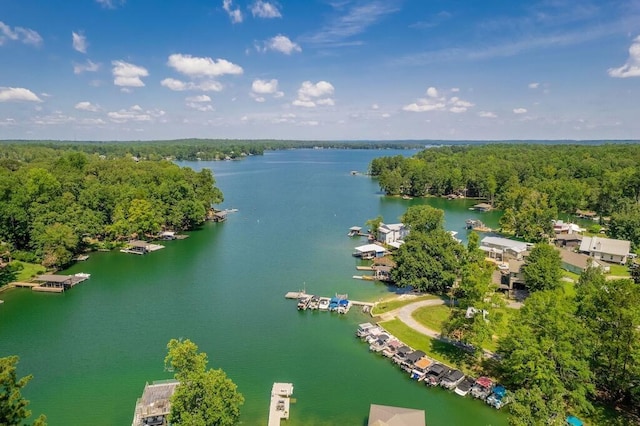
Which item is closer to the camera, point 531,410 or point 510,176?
point 531,410

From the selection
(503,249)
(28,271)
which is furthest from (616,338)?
(28,271)

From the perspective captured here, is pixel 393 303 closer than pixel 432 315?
No

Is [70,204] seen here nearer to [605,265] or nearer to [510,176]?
[605,265]

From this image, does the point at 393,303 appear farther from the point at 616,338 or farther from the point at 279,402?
the point at 616,338

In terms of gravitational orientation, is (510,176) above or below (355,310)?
above

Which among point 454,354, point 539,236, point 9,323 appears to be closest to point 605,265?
point 539,236

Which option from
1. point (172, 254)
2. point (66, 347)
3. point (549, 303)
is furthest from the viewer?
point (172, 254)

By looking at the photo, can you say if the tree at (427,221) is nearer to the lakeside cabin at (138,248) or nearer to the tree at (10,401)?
the lakeside cabin at (138,248)
